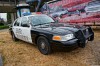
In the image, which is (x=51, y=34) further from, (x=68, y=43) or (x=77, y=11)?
(x=77, y=11)

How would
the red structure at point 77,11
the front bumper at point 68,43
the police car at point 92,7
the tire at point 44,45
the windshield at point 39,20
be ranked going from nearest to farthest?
the front bumper at point 68,43
the tire at point 44,45
the windshield at point 39,20
the police car at point 92,7
the red structure at point 77,11

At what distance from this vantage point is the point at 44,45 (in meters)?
4.75

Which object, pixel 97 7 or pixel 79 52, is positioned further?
pixel 97 7

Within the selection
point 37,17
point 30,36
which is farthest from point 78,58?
point 37,17

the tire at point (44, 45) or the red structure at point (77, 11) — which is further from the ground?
the red structure at point (77, 11)

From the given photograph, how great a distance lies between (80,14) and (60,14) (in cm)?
191

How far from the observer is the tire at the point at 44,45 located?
457 centimetres

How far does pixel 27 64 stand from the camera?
4.24m

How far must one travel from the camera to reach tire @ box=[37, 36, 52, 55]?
15.0ft

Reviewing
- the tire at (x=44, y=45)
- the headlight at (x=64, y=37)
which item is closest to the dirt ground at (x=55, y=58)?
the tire at (x=44, y=45)

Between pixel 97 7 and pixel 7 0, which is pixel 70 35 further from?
pixel 7 0

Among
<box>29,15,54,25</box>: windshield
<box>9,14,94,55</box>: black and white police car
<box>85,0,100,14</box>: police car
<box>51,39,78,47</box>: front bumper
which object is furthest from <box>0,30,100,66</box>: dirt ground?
<box>85,0,100,14</box>: police car

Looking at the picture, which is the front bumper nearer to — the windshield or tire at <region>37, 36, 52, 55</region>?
tire at <region>37, 36, 52, 55</region>

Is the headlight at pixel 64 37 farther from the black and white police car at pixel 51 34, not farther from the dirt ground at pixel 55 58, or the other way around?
the dirt ground at pixel 55 58
